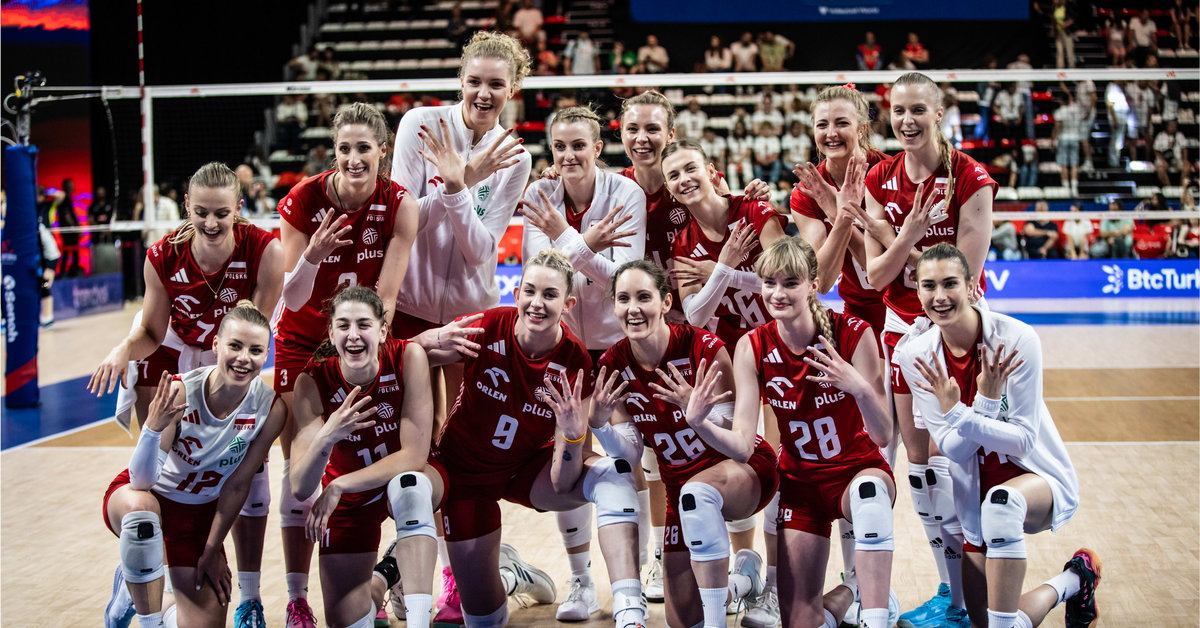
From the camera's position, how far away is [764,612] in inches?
163

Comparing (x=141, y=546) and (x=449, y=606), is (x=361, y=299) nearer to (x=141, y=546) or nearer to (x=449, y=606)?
(x=141, y=546)

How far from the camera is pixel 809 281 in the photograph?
3775 mm

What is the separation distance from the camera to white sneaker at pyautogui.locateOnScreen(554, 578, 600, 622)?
4.19m

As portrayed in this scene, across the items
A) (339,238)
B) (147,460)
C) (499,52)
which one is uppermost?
(499,52)

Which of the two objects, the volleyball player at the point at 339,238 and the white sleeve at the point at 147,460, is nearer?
the white sleeve at the point at 147,460

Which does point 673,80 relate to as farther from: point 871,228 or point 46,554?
point 46,554

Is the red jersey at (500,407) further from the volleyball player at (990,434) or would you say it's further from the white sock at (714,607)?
the volleyball player at (990,434)

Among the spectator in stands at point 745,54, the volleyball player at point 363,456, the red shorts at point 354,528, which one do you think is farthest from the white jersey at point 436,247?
the spectator in stands at point 745,54

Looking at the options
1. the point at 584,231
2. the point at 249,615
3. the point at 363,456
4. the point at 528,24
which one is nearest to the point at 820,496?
the point at 584,231

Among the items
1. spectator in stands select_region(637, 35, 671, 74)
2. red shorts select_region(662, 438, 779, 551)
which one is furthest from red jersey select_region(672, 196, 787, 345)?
spectator in stands select_region(637, 35, 671, 74)

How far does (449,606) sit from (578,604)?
1.75 ft

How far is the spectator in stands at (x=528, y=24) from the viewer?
60.5ft

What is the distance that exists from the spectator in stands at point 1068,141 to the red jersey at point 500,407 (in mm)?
13597

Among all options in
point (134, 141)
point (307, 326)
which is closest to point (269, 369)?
point (307, 326)
